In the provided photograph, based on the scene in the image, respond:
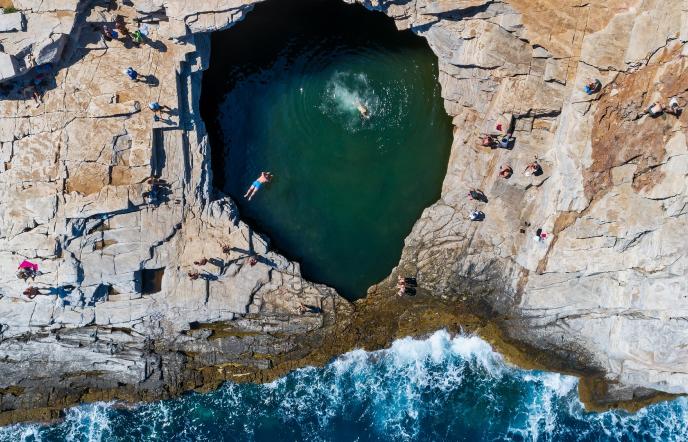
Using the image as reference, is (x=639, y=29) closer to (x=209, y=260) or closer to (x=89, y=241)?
(x=209, y=260)

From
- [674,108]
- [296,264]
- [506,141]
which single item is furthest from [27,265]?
[674,108]

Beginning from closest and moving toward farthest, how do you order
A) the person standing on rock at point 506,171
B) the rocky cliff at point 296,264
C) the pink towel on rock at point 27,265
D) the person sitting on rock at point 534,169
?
the rocky cliff at point 296,264
the pink towel on rock at point 27,265
the person sitting on rock at point 534,169
the person standing on rock at point 506,171

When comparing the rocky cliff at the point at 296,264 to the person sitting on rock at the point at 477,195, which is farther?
the person sitting on rock at the point at 477,195

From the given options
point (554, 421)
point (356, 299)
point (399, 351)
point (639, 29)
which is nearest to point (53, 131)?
point (356, 299)

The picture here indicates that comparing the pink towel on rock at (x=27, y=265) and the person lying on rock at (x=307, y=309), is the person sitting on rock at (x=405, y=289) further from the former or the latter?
the pink towel on rock at (x=27, y=265)

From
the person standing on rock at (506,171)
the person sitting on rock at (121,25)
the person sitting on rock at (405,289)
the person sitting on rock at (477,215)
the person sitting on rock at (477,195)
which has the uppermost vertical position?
the person sitting on rock at (121,25)

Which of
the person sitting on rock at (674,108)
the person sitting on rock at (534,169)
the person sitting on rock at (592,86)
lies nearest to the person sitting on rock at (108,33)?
the person sitting on rock at (534,169)

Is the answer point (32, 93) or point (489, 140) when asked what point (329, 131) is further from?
point (32, 93)
